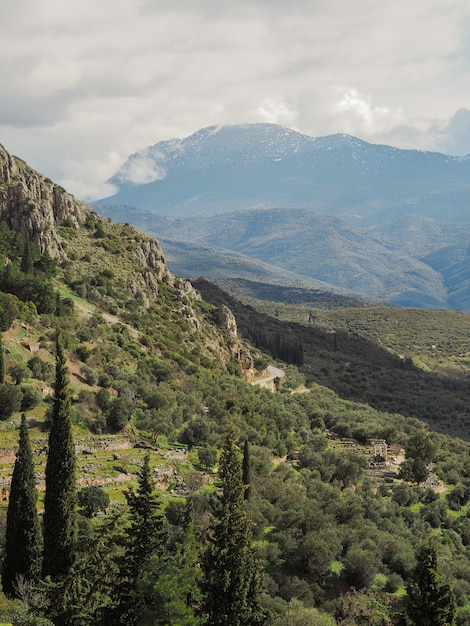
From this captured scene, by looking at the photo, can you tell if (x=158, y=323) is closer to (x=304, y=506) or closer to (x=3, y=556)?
(x=304, y=506)

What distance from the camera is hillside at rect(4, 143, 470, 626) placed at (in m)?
23.6

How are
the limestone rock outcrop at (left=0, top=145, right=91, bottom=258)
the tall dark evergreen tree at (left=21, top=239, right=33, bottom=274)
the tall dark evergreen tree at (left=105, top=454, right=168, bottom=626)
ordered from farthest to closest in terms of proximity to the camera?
the limestone rock outcrop at (left=0, top=145, right=91, bottom=258), the tall dark evergreen tree at (left=21, top=239, right=33, bottom=274), the tall dark evergreen tree at (left=105, top=454, right=168, bottom=626)

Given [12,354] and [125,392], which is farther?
[125,392]

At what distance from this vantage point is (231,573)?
2250 centimetres

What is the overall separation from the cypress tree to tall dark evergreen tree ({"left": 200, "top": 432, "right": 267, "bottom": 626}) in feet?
26.7

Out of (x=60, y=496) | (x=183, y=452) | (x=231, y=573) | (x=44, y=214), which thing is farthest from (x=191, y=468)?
(x=44, y=214)

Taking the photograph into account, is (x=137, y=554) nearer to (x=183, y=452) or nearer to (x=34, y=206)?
(x=183, y=452)

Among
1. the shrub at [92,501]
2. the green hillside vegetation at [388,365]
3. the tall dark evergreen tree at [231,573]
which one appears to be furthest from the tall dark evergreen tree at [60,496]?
the green hillside vegetation at [388,365]

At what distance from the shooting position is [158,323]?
76.4 metres

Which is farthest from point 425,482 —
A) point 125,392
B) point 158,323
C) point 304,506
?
point 158,323

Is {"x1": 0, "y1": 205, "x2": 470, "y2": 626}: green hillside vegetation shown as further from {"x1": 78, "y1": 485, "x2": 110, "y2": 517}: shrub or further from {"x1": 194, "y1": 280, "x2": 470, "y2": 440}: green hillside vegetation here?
{"x1": 194, "y1": 280, "x2": 470, "y2": 440}: green hillside vegetation

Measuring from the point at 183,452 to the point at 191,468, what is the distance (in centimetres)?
216

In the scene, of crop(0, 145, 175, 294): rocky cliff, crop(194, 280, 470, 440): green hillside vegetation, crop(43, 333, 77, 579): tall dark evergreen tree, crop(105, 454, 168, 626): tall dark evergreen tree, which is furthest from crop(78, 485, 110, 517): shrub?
crop(194, 280, 470, 440): green hillside vegetation

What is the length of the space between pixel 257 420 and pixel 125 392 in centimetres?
1626
